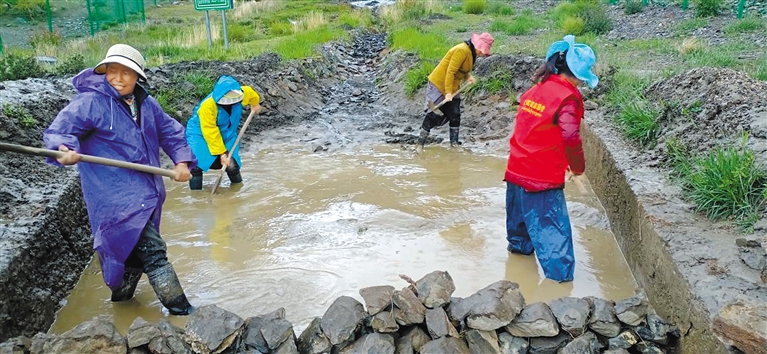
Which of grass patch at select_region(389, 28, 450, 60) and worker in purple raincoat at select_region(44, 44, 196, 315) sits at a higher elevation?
worker in purple raincoat at select_region(44, 44, 196, 315)

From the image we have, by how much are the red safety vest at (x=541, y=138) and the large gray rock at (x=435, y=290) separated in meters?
1.11

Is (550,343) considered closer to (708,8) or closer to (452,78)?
(452,78)

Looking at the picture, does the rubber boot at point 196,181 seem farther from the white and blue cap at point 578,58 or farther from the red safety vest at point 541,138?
the white and blue cap at point 578,58

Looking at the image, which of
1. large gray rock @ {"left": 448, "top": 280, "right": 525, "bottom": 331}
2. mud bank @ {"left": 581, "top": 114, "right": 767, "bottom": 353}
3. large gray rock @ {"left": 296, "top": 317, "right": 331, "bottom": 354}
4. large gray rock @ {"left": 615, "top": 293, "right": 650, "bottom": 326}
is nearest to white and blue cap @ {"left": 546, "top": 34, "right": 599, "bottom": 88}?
mud bank @ {"left": 581, "top": 114, "right": 767, "bottom": 353}

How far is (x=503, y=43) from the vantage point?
12.6 meters

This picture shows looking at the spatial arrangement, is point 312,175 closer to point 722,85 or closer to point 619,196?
point 619,196

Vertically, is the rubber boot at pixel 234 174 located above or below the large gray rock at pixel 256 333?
below

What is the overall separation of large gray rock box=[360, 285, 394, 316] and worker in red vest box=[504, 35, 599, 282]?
1351 mm

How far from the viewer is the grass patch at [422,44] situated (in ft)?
36.9

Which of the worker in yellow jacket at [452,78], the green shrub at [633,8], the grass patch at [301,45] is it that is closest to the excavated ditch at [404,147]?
the worker in yellow jacket at [452,78]

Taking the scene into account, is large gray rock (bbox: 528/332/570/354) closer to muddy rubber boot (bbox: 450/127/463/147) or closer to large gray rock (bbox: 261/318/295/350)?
large gray rock (bbox: 261/318/295/350)

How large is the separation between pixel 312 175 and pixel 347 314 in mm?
3747

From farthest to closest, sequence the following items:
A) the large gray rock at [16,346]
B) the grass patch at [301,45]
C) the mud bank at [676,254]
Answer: the grass patch at [301,45] < the mud bank at [676,254] < the large gray rock at [16,346]

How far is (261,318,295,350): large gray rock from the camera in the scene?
9.30ft
